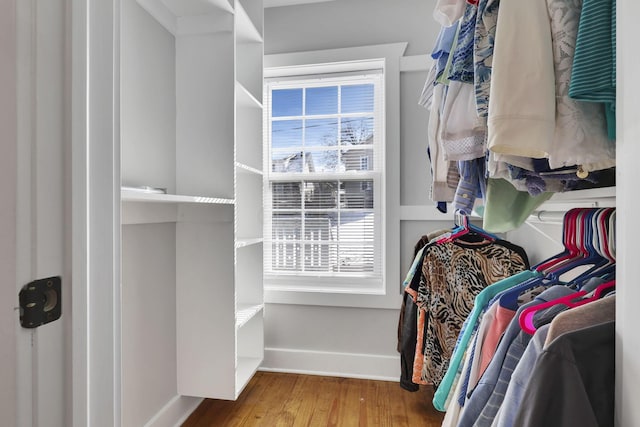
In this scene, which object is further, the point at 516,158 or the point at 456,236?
the point at 456,236

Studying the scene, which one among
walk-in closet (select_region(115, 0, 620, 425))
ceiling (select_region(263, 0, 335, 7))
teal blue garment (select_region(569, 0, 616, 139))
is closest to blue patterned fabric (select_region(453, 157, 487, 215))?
walk-in closet (select_region(115, 0, 620, 425))

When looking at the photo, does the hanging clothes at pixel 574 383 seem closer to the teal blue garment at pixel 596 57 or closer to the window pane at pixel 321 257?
the teal blue garment at pixel 596 57

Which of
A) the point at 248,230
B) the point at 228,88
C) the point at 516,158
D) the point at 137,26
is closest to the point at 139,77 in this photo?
the point at 137,26

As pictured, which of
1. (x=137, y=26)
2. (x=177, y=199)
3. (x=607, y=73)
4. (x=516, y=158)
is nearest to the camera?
(x=607, y=73)

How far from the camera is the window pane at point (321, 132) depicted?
2480mm

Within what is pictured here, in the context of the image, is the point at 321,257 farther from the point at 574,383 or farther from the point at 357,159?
the point at 574,383

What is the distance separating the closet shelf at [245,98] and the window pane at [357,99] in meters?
0.63

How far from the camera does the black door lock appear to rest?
1.84 feet

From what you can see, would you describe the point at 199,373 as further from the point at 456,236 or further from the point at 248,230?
the point at 456,236

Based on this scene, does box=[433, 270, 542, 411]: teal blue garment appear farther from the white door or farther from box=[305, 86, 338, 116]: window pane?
box=[305, 86, 338, 116]: window pane

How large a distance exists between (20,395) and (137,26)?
4.99 ft

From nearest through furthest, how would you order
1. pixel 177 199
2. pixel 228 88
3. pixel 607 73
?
1. pixel 607 73
2. pixel 177 199
3. pixel 228 88

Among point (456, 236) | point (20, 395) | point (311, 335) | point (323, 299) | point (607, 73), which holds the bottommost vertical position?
point (311, 335)

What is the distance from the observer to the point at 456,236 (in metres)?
1.79
